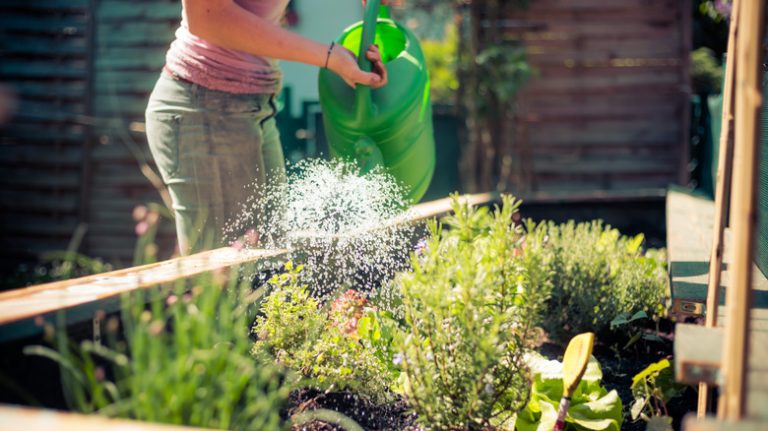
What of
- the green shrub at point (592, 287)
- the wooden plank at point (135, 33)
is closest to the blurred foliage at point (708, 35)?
the wooden plank at point (135, 33)

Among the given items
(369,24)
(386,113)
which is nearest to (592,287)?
(386,113)

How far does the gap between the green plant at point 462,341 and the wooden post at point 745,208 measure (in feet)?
1.55

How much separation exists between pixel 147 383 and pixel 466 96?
5483 mm

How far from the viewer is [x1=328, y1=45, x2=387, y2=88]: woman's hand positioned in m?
2.13

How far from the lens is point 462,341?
152 cm

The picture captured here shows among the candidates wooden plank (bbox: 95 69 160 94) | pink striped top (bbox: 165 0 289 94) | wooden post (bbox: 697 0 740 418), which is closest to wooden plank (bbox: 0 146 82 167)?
wooden plank (bbox: 95 69 160 94)

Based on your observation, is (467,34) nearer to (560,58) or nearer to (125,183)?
(560,58)

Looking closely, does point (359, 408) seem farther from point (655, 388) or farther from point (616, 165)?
point (616, 165)

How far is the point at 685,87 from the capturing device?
21.0ft

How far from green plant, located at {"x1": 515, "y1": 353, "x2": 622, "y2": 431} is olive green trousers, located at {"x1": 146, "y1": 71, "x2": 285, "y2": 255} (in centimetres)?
96

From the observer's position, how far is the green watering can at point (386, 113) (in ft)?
7.70

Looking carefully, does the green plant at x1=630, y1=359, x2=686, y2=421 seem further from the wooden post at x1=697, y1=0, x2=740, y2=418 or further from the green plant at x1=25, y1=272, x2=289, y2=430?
the green plant at x1=25, y1=272, x2=289, y2=430

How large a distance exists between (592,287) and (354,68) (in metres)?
1.06

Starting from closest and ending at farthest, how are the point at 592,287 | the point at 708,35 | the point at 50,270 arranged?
1. the point at 592,287
2. the point at 50,270
3. the point at 708,35
